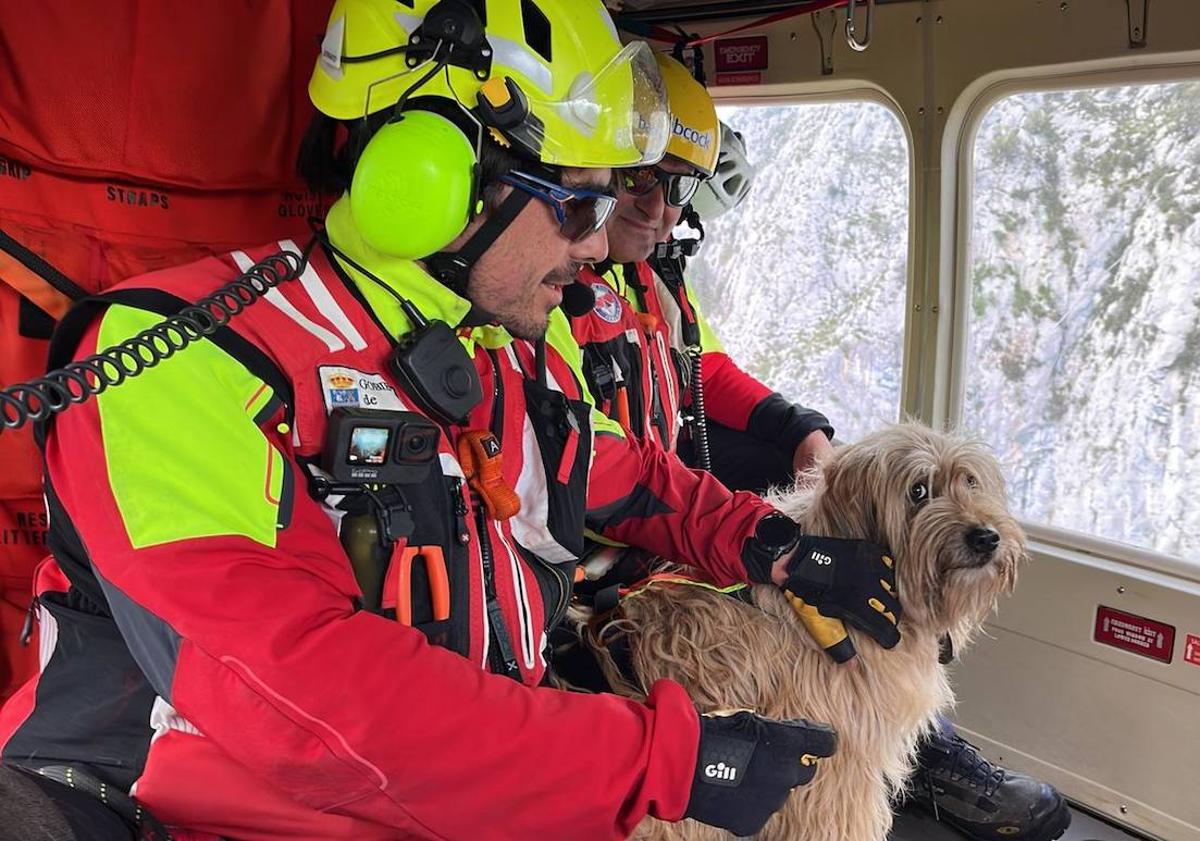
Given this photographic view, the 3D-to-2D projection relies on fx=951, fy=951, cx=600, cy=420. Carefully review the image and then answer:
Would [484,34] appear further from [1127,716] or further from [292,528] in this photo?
[1127,716]

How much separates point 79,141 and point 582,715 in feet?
4.50

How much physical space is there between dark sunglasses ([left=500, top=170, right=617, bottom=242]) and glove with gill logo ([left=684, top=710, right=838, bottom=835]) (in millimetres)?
927

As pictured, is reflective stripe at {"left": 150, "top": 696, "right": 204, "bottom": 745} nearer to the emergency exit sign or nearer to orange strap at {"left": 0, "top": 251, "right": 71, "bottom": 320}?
orange strap at {"left": 0, "top": 251, "right": 71, "bottom": 320}

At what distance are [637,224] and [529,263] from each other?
1.41m

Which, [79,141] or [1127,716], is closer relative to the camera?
[79,141]

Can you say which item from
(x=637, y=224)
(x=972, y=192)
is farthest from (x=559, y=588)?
(x=972, y=192)

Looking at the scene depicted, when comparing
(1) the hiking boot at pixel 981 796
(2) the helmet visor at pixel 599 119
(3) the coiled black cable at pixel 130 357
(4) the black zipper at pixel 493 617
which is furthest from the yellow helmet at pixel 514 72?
(1) the hiking boot at pixel 981 796

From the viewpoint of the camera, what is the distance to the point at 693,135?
2.94 m

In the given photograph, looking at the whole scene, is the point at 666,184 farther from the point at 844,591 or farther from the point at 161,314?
the point at 161,314

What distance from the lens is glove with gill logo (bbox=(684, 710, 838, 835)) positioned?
5.22ft

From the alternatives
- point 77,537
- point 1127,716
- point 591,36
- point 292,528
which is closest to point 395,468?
point 292,528

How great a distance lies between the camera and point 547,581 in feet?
6.34

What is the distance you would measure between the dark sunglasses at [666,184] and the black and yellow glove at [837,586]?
4.16 feet

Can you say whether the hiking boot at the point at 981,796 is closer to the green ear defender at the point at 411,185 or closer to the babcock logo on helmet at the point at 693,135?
the babcock logo on helmet at the point at 693,135
